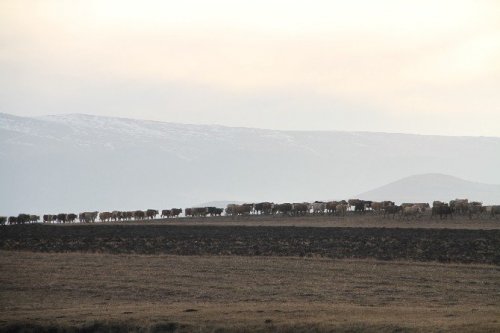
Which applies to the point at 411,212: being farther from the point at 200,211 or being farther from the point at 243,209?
the point at 200,211

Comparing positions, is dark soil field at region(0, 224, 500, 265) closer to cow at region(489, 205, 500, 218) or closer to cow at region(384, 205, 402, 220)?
cow at region(384, 205, 402, 220)

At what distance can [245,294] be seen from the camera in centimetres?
3578

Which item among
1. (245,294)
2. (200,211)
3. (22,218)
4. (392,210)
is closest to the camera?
(245,294)

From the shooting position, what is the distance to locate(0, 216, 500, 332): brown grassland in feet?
94.8

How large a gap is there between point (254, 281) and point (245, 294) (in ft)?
13.2

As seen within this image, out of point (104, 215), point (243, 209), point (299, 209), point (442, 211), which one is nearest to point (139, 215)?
point (104, 215)

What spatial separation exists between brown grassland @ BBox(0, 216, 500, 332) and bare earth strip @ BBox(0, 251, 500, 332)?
6cm

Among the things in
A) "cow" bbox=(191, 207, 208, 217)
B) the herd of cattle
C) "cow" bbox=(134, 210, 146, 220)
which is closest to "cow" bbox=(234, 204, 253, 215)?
the herd of cattle

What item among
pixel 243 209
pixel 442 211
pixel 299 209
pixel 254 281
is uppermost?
pixel 243 209

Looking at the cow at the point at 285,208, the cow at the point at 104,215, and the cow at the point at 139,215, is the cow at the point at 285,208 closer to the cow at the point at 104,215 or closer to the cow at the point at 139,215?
the cow at the point at 139,215

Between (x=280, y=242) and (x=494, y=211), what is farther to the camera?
(x=494, y=211)

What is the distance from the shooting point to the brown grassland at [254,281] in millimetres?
28891

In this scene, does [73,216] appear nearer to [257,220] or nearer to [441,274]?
[257,220]

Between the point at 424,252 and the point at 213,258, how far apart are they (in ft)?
47.4
